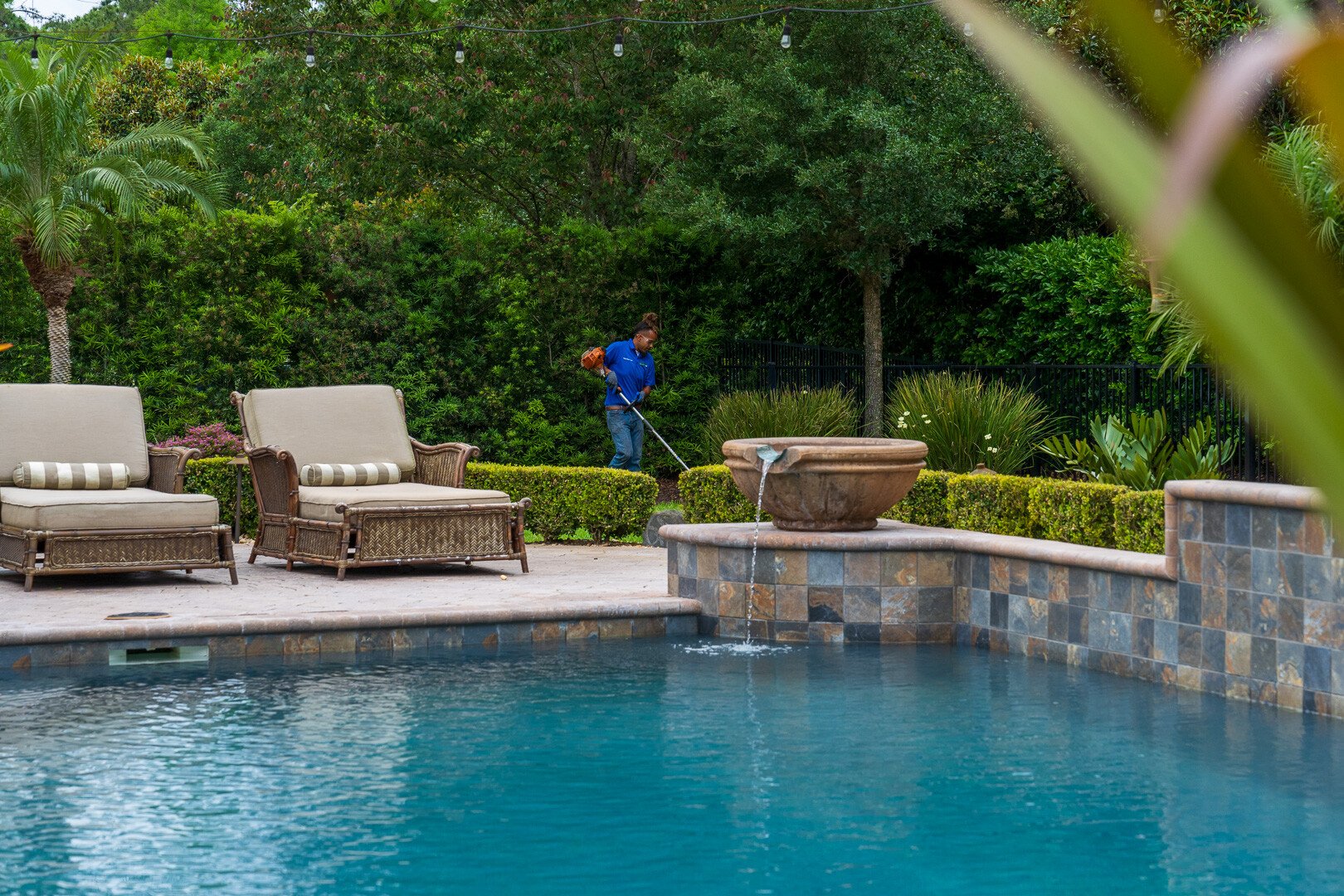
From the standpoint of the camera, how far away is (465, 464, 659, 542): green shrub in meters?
Answer: 11.5

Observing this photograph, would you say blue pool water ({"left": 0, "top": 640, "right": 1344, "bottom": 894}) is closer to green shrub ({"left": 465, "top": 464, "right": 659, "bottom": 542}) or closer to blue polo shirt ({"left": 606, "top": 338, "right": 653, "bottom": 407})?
green shrub ({"left": 465, "top": 464, "right": 659, "bottom": 542})

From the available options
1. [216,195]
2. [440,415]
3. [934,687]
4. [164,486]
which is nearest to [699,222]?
[440,415]

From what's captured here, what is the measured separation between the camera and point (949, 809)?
480cm

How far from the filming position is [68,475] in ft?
29.8

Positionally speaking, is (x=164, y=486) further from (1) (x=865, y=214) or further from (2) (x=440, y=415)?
(1) (x=865, y=214)

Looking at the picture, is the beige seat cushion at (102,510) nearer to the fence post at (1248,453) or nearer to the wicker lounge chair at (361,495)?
the wicker lounge chair at (361,495)

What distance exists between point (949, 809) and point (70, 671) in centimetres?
414

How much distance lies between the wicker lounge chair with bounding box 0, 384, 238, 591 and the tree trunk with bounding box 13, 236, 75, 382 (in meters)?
3.87

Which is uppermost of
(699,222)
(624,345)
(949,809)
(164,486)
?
(699,222)

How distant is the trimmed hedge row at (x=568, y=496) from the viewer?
11.4 m

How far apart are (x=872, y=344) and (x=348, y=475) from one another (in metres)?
6.37

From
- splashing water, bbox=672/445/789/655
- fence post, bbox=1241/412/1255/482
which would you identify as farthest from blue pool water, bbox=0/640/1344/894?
fence post, bbox=1241/412/1255/482

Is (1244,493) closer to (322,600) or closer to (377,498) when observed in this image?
(322,600)

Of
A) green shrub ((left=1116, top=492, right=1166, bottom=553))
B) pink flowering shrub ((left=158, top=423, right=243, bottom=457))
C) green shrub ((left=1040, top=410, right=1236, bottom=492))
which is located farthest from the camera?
pink flowering shrub ((left=158, top=423, right=243, bottom=457))
